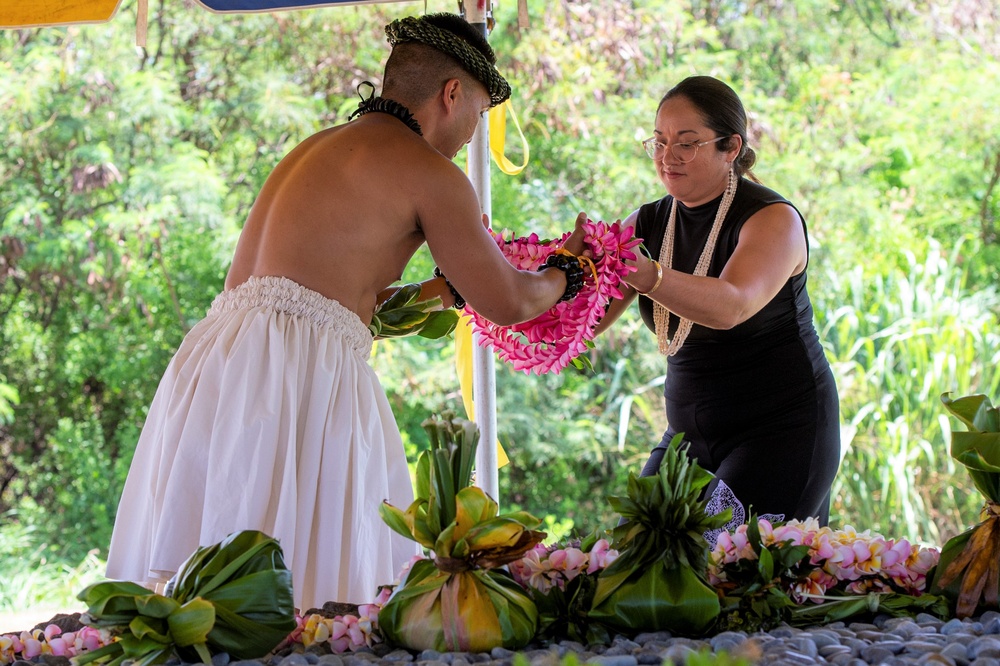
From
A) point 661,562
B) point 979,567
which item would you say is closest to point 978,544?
point 979,567

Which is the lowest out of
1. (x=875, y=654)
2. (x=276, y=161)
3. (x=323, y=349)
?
(x=875, y=654)

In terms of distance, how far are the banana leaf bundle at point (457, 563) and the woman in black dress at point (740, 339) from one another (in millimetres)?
1264

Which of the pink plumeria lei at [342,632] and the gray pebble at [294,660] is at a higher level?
the pink plumeria lei at [342,632]

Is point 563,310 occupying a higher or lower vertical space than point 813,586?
higher

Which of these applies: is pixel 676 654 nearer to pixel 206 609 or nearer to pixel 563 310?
pixel 206 609

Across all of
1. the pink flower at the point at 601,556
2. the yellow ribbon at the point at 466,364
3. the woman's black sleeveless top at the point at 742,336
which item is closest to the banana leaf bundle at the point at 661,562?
the pink flower at the point at 601,556

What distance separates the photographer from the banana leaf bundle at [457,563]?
1.38m

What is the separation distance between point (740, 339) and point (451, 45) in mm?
1069

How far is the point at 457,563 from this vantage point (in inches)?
55.2

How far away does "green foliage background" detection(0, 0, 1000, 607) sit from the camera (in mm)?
8023

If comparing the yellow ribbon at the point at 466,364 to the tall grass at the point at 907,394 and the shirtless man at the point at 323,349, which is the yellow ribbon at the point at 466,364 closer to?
the shirtless man at the point at 323,349

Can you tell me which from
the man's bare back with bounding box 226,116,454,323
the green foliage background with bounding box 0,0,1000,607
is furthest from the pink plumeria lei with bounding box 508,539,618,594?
the green foliage background with bounding box 0,0,1000,607

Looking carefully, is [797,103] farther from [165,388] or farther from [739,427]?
[165,388]

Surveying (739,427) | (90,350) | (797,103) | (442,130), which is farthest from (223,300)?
(797,103)
